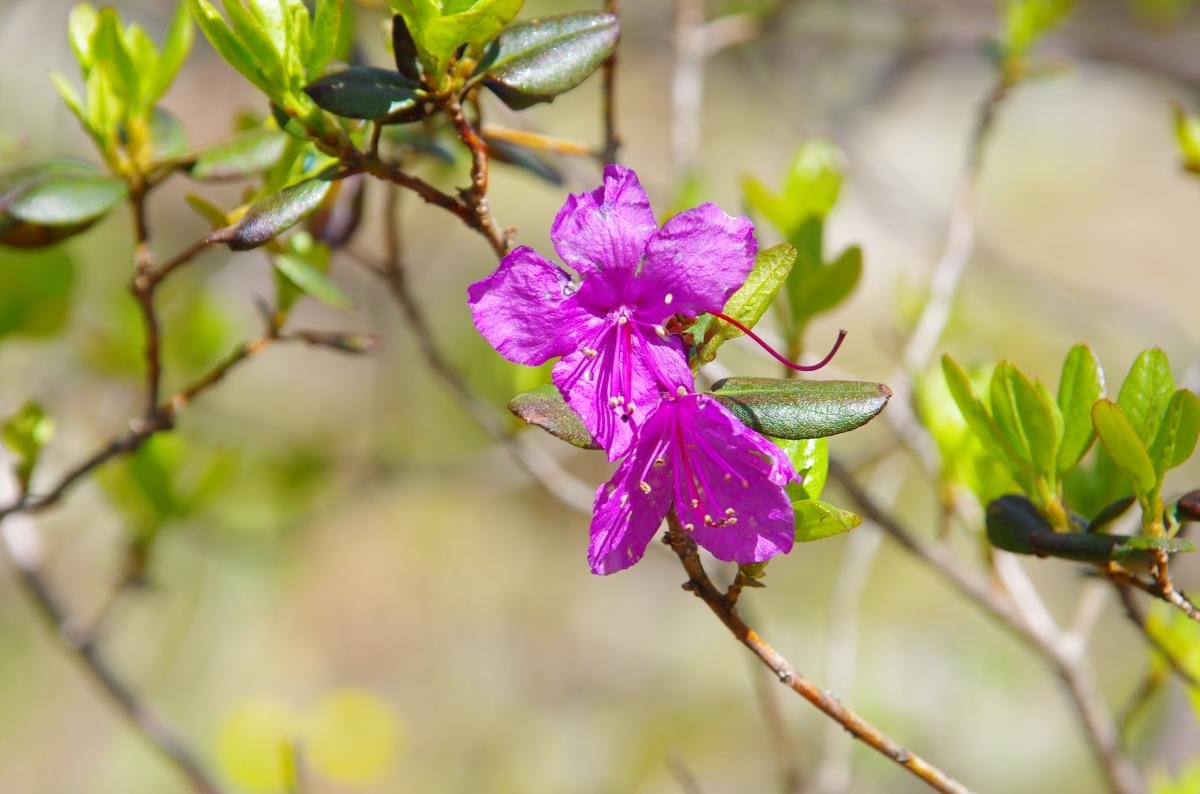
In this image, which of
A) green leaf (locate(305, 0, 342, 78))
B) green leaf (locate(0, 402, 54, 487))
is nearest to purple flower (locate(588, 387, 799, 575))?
green leaf (locate(305, 0, 342, 78))

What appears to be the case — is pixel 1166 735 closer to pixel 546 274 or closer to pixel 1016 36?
pixel 1016 36

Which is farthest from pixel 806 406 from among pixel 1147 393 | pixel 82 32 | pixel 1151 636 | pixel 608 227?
pixel 82 32

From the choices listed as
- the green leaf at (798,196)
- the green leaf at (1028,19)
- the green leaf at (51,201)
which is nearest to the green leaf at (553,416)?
the green leaf at (51,201)

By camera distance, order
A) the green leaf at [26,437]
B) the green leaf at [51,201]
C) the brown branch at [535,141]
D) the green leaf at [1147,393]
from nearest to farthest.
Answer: the green leaf at [1147,393] < the green leaf at [51,201] < the brown branch at [535,141] < the green leaf at [26,437]

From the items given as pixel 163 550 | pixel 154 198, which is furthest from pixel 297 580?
pixel 154 198

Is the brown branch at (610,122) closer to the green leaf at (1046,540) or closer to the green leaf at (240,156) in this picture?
the green leaf at (240,156)

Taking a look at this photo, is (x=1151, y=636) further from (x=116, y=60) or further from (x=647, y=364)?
(x=116, y=60)
